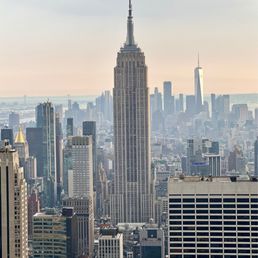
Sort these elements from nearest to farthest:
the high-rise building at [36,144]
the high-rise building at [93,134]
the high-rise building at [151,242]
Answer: the high-rise building at [151,242] → the high-rise building at [93,134] → the high-rise building at [36,144]

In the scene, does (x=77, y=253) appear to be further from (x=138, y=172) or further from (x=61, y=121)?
(x=138, y=172)

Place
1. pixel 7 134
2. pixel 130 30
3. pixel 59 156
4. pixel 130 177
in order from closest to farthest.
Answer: pixel 7 134, pixel 130 30, pixel 59 156, pixel 130 177

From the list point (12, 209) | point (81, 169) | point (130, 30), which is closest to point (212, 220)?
point (12, 209)

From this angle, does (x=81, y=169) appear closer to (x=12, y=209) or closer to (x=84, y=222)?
(x=84, y=222)

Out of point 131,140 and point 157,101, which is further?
point 131,140

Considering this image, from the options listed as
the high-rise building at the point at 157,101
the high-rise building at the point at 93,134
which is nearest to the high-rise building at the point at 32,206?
the high-rise building at the point at 93,134

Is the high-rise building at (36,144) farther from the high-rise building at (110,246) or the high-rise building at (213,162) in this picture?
the high-rise building at (213,162)
